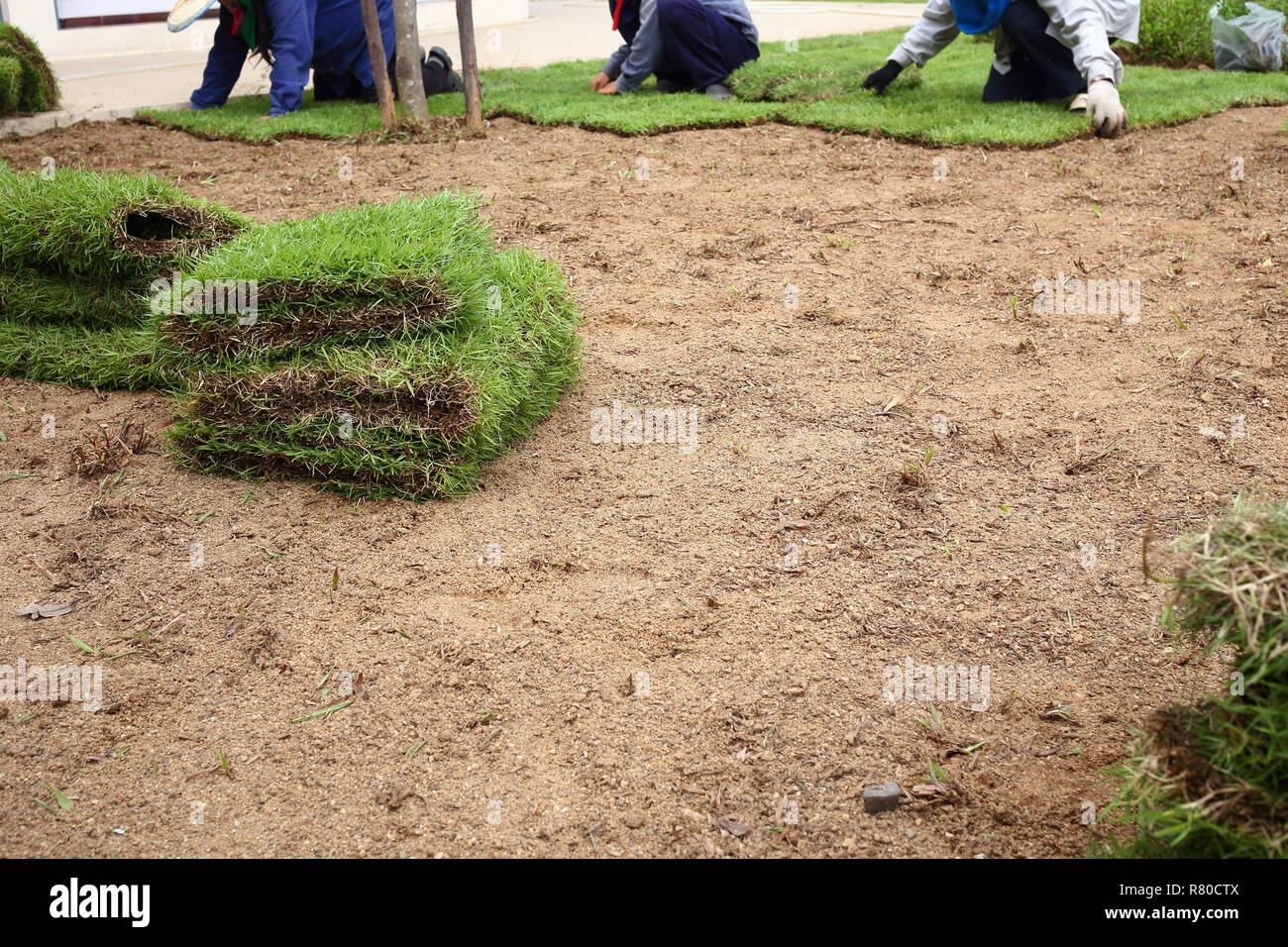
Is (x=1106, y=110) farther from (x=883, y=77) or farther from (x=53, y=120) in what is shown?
(x=53, y=120)

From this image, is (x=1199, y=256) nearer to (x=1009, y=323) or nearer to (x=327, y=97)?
(x=1009, y=323)

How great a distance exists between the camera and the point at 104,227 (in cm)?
375

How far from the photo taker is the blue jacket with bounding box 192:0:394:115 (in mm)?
7324

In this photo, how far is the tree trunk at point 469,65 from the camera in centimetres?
638

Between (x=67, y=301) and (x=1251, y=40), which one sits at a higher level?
(x=1251, y=40)

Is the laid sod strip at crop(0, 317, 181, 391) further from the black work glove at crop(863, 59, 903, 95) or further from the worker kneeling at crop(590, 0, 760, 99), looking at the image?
the black work glove at crop(863, 59, 903, 95)

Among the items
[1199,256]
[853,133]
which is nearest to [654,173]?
[853,133]

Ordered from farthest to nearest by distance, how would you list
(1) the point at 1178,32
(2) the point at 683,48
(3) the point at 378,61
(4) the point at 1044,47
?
(1) the point at 1178,32
(2) the point at 683,48
(4) the point at 1044,47
(3) the point at 378,61

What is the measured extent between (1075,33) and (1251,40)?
110 inches

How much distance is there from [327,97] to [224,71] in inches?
30.5

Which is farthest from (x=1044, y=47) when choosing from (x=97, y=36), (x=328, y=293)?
(x=97, y=36)

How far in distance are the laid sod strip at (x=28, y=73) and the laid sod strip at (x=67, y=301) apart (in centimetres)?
404

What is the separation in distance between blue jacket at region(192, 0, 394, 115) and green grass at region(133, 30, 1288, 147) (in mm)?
209
